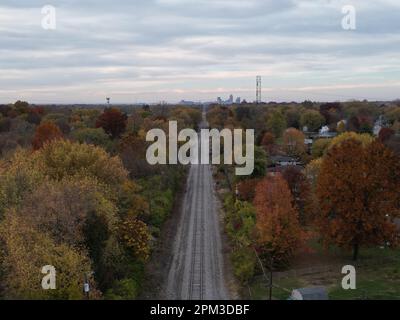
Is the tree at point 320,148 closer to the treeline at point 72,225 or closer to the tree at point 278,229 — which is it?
the treeline at point 72,225

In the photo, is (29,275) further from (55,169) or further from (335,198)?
(335,198)

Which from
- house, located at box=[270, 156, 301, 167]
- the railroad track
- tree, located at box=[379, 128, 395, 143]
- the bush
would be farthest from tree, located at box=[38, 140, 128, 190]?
tree, located at box=[379, 128, 395, 143]

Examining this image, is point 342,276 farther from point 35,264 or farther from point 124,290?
point 35,264

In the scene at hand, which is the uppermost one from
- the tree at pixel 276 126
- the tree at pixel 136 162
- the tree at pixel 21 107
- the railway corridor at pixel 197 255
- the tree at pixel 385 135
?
the tree at pixel 21 107

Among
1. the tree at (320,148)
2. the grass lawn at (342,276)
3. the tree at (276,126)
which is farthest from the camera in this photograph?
the tree at (276,126)

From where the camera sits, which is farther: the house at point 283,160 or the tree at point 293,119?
the tree at point 293,119

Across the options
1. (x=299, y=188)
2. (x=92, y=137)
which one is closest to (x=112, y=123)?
(x=92, y=137)

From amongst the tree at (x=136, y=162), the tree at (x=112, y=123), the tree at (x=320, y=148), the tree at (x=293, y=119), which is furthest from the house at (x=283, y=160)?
the tree at (x=293, y=119)
